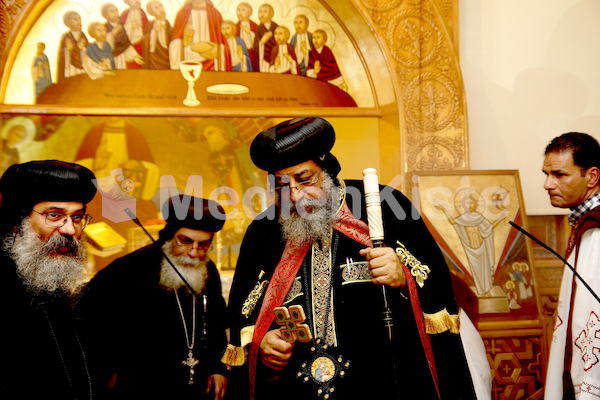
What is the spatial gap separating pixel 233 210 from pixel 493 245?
222 cm

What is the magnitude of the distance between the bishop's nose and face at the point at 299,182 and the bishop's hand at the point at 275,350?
628mm

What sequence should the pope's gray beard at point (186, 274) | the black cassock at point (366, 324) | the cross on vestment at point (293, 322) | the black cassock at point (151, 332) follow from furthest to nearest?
the pope's gray beard at point (186, 274)
the black cassock at point (151, 332)
the black cassock at point (366, 324)
the cross on vestment at point (293, 322)

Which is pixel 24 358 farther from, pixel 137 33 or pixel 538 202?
pixel 538 202

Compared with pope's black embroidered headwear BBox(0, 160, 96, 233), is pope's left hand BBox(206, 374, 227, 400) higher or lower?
lower

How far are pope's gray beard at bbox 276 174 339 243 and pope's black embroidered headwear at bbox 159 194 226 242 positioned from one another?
119 centimetres

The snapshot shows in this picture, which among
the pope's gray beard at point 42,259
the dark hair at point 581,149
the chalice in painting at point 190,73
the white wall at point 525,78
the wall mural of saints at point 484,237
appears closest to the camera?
the pope's gray beard at point 42,259

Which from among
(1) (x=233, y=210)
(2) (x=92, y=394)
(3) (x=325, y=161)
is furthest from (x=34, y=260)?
(1) (x=233, y=210)

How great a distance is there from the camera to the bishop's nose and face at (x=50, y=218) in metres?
2.76

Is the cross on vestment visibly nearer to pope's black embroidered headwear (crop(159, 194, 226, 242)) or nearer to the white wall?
pope's black embroidered headwear (crop(159, 194, 226, 242))

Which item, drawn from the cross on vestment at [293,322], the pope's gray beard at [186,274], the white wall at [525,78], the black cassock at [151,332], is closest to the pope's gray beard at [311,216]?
the cross on vestment at [293,322]

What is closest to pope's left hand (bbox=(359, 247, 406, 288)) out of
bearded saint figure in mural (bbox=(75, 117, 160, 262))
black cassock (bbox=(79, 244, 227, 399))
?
black cassock (bbox=(79, 244, 227, 399))

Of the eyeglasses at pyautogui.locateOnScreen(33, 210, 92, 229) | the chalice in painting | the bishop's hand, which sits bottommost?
the bishop's hand

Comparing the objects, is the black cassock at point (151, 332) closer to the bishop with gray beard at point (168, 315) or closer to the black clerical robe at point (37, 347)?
the bishop with gray beard at point (168, 315)

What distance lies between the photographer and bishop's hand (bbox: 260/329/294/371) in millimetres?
2381
